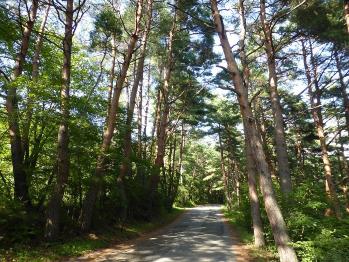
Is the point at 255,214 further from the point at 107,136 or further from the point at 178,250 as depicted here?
the point at 107,136

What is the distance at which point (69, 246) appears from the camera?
410 inches

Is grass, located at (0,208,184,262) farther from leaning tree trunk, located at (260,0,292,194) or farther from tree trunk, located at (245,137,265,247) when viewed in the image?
leaning tree trunk, located at (260,0,292,194)

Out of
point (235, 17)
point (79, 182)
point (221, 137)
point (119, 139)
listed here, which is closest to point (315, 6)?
point (235, 17)

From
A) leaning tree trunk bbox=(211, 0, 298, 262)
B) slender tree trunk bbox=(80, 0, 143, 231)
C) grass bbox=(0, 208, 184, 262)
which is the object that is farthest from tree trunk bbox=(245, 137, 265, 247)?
slender tree trunk bbox=(80, 0, 143, 231)

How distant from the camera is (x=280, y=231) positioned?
7820 millimetres

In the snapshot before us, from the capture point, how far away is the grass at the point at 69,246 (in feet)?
28.8

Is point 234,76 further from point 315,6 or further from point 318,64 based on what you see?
point 318,64

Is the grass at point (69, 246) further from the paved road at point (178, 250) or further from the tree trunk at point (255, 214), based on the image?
the tree trunk at point (255, 214)

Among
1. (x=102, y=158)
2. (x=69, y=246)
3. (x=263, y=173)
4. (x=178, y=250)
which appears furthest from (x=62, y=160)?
(x=263, y=173)

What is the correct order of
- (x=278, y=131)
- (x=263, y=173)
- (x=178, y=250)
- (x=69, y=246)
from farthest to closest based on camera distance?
(x=278, y=131), (x=178, y=250), (x=69, y=246), (x=263, y=173)

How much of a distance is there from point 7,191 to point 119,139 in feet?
19.9

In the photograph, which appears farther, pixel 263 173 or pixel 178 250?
pixel 178 250

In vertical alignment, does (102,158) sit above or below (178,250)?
above

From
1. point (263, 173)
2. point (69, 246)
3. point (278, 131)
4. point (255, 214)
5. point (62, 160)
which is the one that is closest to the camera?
point (263, 173)
